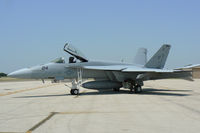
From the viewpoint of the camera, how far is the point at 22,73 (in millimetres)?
13969

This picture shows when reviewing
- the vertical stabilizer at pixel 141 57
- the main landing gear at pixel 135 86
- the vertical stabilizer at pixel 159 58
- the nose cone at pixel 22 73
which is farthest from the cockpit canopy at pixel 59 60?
the vertical stabilizer at pixel 141 57

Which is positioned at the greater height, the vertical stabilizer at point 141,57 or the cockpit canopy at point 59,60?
the vertical stabilizer at point 141,57

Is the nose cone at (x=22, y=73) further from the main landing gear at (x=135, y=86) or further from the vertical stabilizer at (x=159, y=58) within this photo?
the vertical stabilizer at (x=159, y=58)

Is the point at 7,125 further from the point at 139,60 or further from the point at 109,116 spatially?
the point at 139,60

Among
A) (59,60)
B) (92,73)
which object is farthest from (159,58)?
(59,60)

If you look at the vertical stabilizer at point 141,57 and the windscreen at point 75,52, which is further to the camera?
the vertical stabilizer at point 141,57

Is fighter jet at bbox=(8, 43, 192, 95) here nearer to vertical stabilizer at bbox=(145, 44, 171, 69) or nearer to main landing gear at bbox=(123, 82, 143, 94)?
main landing gear at bbox=(123, 82, 143, 94)

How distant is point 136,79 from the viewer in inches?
648

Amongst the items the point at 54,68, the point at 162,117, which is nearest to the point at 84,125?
the point at 162,117

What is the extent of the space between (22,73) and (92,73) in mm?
5064

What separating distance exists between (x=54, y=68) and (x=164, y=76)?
835cm

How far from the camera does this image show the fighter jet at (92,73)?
14578 millimetres

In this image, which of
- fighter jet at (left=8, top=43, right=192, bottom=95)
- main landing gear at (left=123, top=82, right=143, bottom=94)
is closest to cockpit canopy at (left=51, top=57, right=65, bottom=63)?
fighter jet at (left=8, top=43, right=192, bottom=95)

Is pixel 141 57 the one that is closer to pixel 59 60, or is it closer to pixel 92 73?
pixel 92 73
